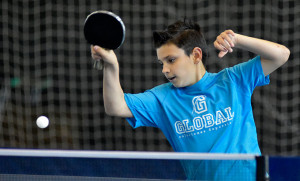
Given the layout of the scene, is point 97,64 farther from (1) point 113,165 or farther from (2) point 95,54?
(1) point 113,165

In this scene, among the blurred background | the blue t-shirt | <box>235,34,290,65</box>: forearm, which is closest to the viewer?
<box>235,34,290,65</box>: forearm

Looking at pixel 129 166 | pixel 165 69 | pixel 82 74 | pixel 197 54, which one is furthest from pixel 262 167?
pixel 82 74

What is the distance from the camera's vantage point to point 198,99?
2090 millimetres

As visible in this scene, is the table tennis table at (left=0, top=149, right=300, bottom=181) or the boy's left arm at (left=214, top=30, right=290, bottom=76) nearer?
the table tennis table at (left=0, top=149, right=300, bottom=181)

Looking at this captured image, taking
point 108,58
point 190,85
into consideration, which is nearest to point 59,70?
point 190,85

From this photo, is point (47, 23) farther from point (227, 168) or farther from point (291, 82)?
point (227, 168)

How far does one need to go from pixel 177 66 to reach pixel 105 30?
1.77ft

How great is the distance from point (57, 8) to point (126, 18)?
741mm

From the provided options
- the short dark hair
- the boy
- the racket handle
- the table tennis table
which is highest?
the short dark hair

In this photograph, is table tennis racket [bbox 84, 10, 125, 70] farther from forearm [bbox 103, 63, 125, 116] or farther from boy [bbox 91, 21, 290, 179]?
boy [bbox 91, 21, 290, 179]

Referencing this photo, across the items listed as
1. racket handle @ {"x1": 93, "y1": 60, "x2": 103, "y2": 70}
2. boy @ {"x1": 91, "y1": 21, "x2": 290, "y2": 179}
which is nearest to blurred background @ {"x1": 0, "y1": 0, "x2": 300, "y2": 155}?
boy @ {"x1": 91, "y1": 21, "x2": 290, "y2": 179}

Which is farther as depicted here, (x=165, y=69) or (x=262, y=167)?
(x=165, y=69)

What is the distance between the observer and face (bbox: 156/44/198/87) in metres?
2.06

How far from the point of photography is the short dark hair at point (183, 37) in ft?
7.11
